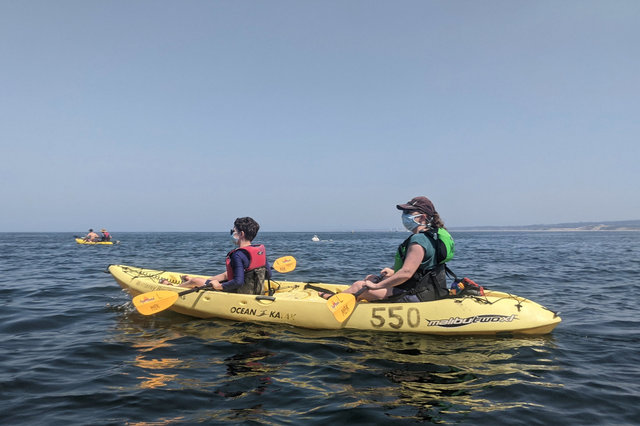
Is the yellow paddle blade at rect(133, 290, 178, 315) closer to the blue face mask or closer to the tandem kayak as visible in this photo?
the tandem kayak

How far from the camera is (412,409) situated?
3.60 meters

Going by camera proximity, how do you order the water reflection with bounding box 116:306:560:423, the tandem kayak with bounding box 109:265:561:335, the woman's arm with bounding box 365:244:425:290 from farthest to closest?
the tandem kayak with bounding box 109:265:561:335 < the woman's arm with bounding box 365:244:425:290 < the water reflection with bounding box 116:306:560:423

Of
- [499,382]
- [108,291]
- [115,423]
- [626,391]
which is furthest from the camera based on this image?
[108,291]

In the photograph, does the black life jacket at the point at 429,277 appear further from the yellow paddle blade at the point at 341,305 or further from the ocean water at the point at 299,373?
the yellow paddle blade at the point at 341,305

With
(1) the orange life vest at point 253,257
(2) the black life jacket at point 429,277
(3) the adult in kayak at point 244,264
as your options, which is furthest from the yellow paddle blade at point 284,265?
(2) the black life jacket at point 429,277

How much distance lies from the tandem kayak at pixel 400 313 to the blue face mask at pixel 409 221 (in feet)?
4.10

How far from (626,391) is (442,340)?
91.5 inches

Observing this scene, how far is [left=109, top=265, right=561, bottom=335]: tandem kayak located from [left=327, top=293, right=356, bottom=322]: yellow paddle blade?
26 cm

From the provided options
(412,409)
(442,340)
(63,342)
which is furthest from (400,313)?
(63,342)

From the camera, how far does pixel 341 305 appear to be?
6105 millimetres

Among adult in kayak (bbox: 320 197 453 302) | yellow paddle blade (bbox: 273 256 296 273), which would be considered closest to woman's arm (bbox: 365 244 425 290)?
adult in kayak (bbox: 320 197 453 302)

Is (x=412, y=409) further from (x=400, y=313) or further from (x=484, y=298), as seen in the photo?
(x=484, y=298)

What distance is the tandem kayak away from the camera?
5891mm

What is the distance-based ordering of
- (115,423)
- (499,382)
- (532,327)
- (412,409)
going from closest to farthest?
(115,423) < (412,409) < (499,382) < (532,327)
